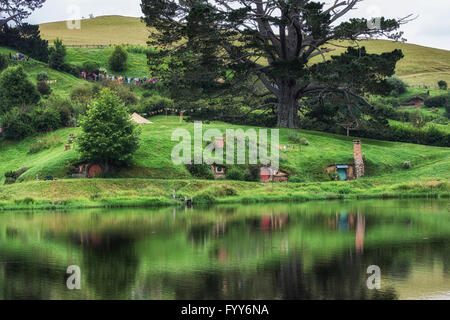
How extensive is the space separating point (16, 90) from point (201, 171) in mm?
40987

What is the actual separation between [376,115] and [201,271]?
42734mm

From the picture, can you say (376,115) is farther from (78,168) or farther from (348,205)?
(78,168)

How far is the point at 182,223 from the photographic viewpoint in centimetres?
3519

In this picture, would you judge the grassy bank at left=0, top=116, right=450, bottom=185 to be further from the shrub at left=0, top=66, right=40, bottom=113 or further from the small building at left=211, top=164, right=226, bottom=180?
the shrub at left=0, top=66, right=40, bottom=113

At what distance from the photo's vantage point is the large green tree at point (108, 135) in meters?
51.1

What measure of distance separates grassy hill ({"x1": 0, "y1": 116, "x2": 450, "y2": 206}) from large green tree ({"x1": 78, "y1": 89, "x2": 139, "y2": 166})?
1.62m

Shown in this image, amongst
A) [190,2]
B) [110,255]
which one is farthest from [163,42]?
[110,255]

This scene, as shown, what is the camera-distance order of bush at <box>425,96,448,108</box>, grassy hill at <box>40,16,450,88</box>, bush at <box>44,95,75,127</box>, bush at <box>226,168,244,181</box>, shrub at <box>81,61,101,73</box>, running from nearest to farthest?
bush at <box>226,168,244,181</box> < bush at <box>44,95,75,127</box> < bush at <box>425,96,448,108</box> < shrub at <box>81,61,101,73</box> < grassy hill at <box>40,16,450,88</box>

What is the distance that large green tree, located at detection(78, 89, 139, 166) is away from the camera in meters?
51.1

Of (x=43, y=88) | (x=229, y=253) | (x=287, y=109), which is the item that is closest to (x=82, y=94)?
(x=43, y=88)

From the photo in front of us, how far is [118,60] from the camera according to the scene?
397ft

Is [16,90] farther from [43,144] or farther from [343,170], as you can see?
[343,170]

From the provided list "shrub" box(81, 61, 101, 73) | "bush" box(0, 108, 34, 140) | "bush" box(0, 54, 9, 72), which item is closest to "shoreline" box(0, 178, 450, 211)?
"bush" box(0, 108, 34, 140)

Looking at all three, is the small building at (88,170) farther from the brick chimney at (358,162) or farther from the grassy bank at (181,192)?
the brick chimney at (358,162)
